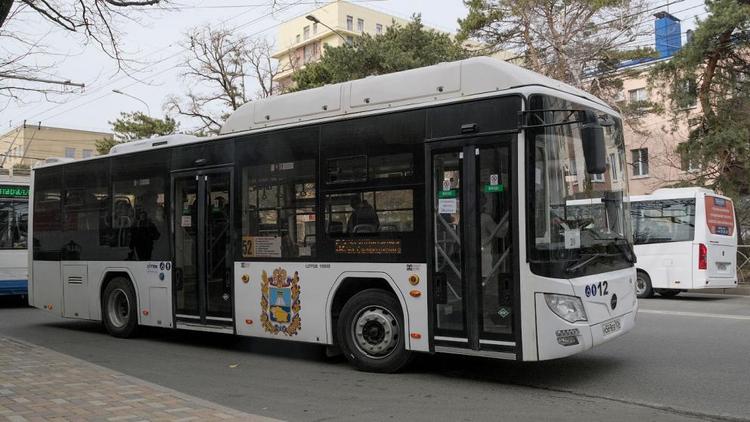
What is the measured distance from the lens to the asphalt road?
5582 millimetres

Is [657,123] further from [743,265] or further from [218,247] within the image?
[218,247]

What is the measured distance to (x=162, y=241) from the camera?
960 centimetres

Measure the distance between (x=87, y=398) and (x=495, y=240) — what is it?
4.12 m

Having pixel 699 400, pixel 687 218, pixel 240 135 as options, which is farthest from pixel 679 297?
pixel 240 135

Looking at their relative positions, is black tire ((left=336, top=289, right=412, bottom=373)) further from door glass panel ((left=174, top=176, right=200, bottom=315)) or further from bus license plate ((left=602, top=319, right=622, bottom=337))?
door glass panel ((left=174, top=176, right=200, bottom=315))

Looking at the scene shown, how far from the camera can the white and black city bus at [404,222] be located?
614 centimetres

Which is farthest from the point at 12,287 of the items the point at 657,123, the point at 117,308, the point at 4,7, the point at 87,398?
the point at 657,123

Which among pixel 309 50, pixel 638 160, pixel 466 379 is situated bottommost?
pixel 466 379

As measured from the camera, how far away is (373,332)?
7.20 metres

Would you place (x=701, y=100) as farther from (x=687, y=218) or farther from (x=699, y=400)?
(x=699, y=400)

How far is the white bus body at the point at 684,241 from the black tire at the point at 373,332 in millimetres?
10708

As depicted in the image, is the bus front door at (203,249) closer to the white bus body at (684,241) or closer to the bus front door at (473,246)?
the bus front door at (473,246)

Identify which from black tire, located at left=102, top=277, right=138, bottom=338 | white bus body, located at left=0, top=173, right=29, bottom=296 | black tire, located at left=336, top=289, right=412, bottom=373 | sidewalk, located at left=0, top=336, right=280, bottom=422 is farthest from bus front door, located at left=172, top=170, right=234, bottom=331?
white bus body, located at left=0, top=173, right=29, bottom=296

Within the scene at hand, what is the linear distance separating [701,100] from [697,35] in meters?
2.23
